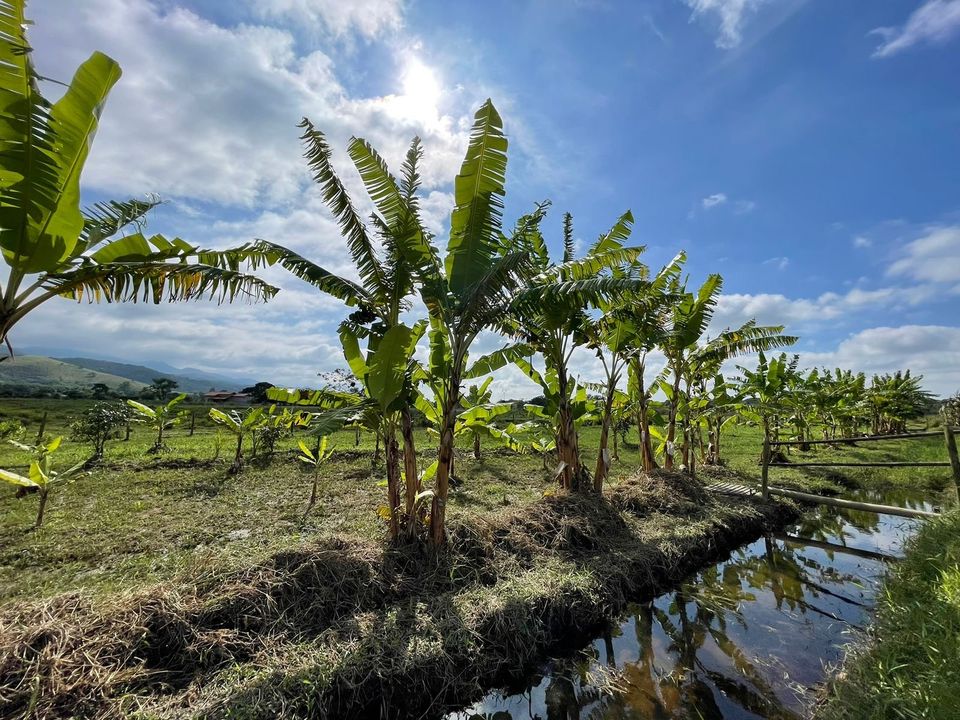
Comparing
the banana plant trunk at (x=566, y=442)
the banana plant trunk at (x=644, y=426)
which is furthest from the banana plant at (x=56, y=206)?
the banana plant trunk at (x=644, y=426)

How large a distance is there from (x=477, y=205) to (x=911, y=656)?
17.8ft

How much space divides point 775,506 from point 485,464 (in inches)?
295

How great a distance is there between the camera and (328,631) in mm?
3668

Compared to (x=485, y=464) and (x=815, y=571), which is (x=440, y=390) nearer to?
(x=815, y=571)

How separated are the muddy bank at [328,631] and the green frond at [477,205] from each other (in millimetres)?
3312

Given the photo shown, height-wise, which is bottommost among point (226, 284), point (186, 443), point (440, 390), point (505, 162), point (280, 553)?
point (186, 443)

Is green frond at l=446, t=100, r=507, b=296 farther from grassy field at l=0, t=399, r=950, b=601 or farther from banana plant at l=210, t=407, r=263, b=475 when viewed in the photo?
banana plant at l=210, t=407, r=263, b=475

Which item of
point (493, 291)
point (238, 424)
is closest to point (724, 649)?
point (493, 291)

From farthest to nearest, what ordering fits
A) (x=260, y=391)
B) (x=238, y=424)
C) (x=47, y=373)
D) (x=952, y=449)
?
1. (x=47, y=373)
2. (x=260, y=391)
3. (x=238, y=424)
4. (x=952, y=449)

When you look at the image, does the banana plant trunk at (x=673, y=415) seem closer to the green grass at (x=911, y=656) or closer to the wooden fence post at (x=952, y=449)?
the wooden fence post at (x=952, y=449)

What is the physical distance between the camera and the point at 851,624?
4.92m

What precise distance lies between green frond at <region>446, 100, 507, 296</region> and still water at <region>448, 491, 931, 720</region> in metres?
4.17

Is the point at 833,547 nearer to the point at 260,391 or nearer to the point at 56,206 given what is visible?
the point at 56,206

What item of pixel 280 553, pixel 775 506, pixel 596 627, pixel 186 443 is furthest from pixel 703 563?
pixel 186 443
